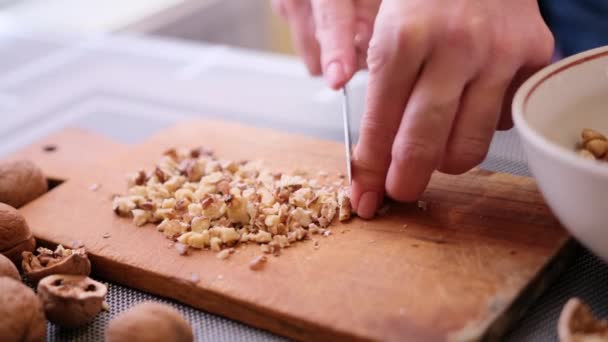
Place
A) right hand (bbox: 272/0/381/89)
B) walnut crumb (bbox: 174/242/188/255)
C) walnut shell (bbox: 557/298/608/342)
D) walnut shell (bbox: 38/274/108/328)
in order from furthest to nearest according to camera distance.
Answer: right hand (bbox: 272/0/381/89) → walnut crumb (bbox: 174/242/188/255) → walnut shell (bbox: 38/274/108/328) → walnut shell (bbox: 557/298/608/342)

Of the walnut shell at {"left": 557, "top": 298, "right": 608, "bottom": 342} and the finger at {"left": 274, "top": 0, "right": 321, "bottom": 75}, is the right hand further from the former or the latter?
the walnut shell at {"left": 557, "top": 298, "right": 608, "bottom": 342}

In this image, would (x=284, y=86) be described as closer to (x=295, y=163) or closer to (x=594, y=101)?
(x=295, y=163)

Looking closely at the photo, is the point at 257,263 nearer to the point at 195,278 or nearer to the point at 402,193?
the point at 195,278

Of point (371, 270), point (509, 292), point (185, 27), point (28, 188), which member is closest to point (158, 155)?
point (28, 188)

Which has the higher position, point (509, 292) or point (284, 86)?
point (509, 292)

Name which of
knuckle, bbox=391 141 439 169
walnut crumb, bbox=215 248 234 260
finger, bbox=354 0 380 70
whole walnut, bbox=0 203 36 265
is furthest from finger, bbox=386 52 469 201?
whole walnut, bbox=0 203 36 265

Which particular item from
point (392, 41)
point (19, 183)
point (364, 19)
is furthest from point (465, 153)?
point (19, 183)

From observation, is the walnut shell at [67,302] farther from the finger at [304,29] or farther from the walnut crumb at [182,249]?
the finger at [304,29]
